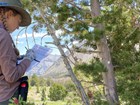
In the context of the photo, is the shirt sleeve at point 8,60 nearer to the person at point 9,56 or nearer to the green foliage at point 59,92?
the person at point 9,56

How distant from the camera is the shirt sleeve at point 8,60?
1375 millimetres

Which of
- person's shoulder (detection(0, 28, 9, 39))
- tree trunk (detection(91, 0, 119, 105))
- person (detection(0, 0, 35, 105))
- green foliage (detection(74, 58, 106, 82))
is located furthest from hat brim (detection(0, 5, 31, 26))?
tree trunk (detection(91, 0, 119, 105))

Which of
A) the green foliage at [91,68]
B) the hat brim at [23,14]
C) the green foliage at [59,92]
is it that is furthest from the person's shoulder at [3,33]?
the green foliage at [59,92]

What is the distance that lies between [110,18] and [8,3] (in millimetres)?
3627

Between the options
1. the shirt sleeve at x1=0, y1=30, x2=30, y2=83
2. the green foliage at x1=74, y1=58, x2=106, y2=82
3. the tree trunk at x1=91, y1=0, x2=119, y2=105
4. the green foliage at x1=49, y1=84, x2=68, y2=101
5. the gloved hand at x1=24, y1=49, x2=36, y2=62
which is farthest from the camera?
the green foliage at x1=49, y1=84, x2=68, y2=101

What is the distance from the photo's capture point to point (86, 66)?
4.85 metres

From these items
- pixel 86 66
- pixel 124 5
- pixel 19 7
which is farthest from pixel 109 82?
pixel 19 7

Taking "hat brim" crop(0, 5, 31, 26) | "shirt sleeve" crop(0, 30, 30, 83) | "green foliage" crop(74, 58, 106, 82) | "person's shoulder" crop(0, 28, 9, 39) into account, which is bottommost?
"shirt sleeve" crop(0, 30, 30, 83)

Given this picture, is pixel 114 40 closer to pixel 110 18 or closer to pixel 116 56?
pixel 116 56

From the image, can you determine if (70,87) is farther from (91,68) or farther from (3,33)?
(3,33)

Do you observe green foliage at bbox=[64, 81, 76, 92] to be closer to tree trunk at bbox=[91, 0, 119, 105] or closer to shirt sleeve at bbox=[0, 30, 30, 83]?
tree trunk at bbox=[91, 0, 119, 105]

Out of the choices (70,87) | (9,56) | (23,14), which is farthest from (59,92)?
(9,56)

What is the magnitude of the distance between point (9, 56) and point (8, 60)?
0.02 metres

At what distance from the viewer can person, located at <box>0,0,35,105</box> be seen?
138 cm
